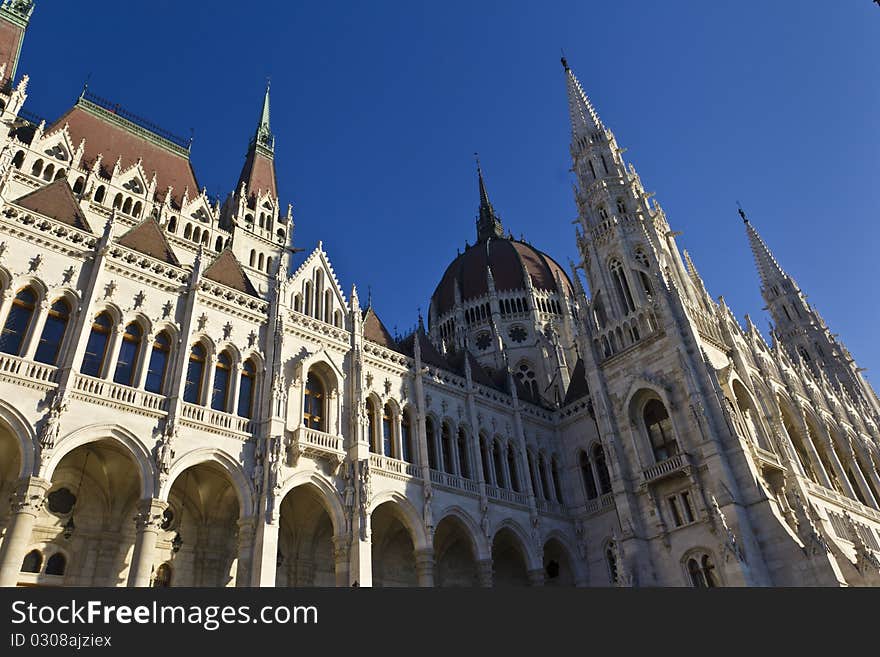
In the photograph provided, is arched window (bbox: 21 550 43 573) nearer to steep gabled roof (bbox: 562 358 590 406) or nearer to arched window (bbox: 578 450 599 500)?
arched window (bbox: 578 450 599 500)

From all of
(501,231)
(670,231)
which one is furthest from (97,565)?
(501,231)

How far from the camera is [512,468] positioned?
26.5 metres

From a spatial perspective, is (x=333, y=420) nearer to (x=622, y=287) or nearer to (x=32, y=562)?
(x=32, y=562)

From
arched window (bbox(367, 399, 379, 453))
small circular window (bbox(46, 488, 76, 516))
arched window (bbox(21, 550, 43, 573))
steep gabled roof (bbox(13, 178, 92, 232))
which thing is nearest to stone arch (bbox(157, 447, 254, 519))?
small circular window (bbox(46, 488, 76, 516))

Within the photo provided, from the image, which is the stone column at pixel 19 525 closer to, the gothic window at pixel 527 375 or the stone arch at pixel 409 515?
the stone arch at pixel 409 515

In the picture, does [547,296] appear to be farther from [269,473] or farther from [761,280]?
[269,473]

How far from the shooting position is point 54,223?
17.9 m

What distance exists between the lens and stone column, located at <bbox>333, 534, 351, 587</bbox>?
1820 cm

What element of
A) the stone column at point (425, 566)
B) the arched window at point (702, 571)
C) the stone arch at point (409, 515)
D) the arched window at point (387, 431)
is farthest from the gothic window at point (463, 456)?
the arched window at point (702, 571)

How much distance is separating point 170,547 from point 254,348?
21.6 feet

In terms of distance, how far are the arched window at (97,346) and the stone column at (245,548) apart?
233 inches

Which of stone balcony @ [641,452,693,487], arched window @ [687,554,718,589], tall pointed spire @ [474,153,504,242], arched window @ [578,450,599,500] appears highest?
tall pointed spire @ [474,153,504,242]

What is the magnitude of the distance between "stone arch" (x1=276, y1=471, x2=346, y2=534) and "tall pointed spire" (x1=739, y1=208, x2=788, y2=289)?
47.2 m

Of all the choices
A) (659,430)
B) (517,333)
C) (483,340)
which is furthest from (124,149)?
(659,430)
